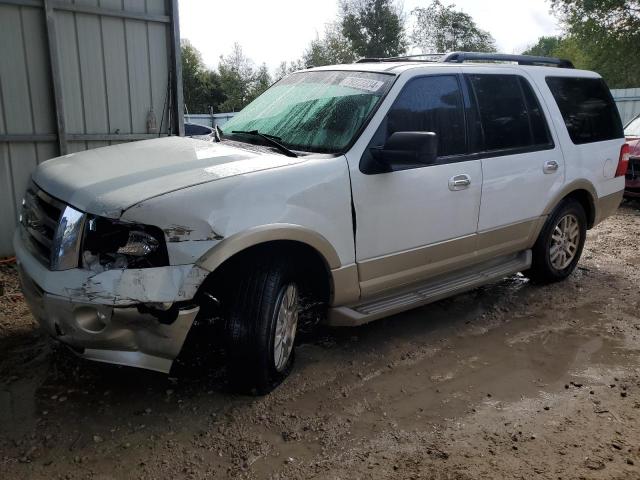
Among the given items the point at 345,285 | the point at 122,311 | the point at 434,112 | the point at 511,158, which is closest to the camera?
the point at 122,311

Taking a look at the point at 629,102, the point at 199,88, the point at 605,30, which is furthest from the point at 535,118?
the point at 199,88

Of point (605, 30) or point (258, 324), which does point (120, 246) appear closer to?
point (258, 324)

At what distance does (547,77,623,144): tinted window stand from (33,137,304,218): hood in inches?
114

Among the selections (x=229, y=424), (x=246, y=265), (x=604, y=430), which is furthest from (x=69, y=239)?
(x=604, y=430)

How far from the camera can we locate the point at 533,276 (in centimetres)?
525

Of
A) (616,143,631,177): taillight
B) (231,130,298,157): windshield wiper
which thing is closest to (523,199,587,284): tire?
(616,143,631,177): taillight

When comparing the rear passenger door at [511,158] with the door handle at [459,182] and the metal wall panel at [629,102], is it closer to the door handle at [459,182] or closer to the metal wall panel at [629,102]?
the door handle at [459,182]

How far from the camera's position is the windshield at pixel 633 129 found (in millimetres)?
9729

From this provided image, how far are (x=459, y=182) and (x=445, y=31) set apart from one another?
110ft

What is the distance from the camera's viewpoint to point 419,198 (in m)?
3.67

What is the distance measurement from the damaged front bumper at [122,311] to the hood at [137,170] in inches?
13.3

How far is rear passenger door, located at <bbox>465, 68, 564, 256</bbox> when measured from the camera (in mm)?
4172

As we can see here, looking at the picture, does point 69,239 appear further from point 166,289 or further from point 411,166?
point 411,166

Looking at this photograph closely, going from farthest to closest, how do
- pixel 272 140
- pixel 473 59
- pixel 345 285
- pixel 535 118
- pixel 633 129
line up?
pixel 633 129, pixel 535 118, pixel 473 59, pixel 272 140, pixel 345 285
